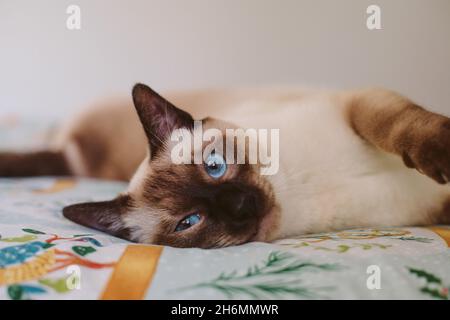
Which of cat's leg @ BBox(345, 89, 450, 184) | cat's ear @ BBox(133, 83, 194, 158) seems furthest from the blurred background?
cat's ear @ BBox(133, 83, 194, 158)

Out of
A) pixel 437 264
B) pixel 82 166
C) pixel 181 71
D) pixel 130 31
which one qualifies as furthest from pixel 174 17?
pixel 437 264

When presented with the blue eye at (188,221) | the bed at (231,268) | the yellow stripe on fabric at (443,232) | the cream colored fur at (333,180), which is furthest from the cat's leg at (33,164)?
the yellow stripe on fabric at (443,232)

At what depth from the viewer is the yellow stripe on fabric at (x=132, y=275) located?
2.50 feet

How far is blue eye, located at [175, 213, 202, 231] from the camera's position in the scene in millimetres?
1118

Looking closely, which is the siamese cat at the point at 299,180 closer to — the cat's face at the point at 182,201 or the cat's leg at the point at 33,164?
the cat's face at the point at 182,201

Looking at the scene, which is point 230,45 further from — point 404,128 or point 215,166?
point 404,128

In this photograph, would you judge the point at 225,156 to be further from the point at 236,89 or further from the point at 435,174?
the point at 236,89

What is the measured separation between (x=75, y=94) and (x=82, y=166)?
36 cm

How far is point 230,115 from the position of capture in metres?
1.71

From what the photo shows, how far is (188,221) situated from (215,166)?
6.0 inches

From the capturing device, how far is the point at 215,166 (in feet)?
3.79

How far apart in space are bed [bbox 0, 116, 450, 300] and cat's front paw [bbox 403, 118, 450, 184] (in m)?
0.15

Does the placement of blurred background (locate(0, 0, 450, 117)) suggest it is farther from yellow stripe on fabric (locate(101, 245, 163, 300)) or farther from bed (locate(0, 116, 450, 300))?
yellow stripe on fabric (locate(101, 245, 163, 300))
